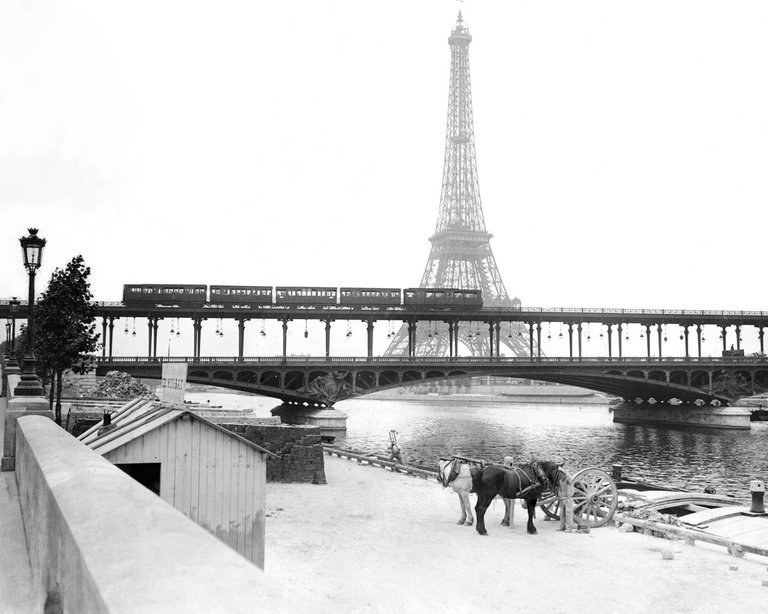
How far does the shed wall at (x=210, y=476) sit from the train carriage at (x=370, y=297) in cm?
7772

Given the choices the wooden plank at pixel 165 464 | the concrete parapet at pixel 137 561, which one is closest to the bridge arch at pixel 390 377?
the wooden plank at pixel 165 464

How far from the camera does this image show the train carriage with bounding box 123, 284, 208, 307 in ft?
287

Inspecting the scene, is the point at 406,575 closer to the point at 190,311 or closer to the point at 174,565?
the point at 174,565

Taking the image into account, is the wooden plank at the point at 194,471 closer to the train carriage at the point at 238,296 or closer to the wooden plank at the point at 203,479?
the wooden plank at the point at 203,479

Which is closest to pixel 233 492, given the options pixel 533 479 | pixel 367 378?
pixel 533 479

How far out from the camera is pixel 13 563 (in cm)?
803

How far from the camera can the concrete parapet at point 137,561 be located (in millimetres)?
2535

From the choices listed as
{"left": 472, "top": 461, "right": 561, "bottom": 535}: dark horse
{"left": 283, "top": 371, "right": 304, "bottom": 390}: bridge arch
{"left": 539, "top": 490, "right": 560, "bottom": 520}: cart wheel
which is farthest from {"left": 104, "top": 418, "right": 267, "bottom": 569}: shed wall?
{"left": 283, "top": 371, "right": 304, "bottom": 390}: bridge arch

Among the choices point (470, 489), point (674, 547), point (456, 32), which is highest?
point (456, 32)

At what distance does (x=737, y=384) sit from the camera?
104 metres

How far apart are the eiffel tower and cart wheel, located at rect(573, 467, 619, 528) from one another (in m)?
121

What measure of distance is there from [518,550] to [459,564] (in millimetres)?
2633

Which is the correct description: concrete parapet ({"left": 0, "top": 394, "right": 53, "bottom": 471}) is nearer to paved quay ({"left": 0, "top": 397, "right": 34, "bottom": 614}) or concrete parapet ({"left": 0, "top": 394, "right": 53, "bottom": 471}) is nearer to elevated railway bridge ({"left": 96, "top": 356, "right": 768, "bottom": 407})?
paved quay ({"left": 0, "top": 397, "right": 34, "bottom": 614})

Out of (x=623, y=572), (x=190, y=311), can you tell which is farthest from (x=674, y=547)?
(x=190, y=311)
